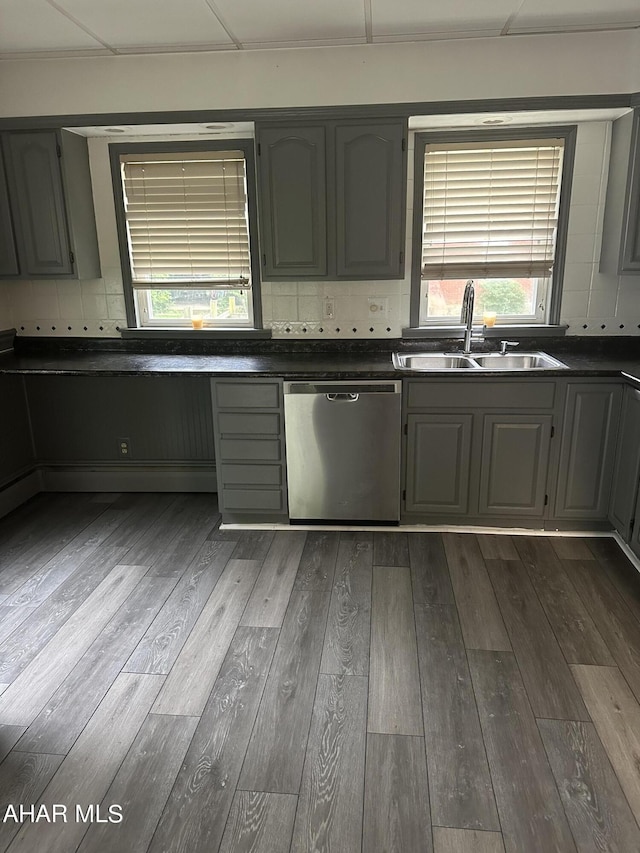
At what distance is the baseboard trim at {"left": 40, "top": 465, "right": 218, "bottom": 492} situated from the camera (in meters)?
3.93

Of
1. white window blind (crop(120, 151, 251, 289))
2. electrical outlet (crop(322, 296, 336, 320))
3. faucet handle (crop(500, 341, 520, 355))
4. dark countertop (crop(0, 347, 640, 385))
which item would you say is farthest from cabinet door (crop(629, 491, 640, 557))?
white window blind (crop(120, 151, 251, 289))

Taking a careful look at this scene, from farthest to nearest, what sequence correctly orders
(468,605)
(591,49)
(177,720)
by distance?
(591,49)
(468,605)
(177,720)

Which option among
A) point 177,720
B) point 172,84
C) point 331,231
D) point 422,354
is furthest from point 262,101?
point 177,720

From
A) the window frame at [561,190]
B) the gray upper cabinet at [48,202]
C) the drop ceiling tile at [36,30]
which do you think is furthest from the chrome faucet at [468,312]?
the drop ceiling tile at [36,30]

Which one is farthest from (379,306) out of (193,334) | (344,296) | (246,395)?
(193,334)

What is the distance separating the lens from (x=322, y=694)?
83.0 inches

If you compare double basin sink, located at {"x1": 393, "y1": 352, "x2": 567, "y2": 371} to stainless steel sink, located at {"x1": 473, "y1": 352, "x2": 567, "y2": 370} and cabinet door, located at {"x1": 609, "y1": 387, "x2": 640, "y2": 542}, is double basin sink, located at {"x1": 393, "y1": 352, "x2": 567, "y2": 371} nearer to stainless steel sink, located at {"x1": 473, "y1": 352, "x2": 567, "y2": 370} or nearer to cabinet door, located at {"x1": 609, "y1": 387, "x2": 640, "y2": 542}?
stainless steel sink, located at {"x1": 473, "y1": 352, "x2": 567, "y2": 370}

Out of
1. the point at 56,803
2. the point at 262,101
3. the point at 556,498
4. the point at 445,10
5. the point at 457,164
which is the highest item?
the point at 445,10

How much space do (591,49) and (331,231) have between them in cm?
161

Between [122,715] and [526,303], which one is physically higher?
[526,303]

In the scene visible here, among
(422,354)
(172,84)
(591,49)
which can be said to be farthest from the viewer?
(422,354)

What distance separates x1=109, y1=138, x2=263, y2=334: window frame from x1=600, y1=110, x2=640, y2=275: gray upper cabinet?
6.65 ft

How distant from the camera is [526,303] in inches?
144

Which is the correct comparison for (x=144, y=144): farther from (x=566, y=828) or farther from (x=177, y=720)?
(x=566, y=828)
